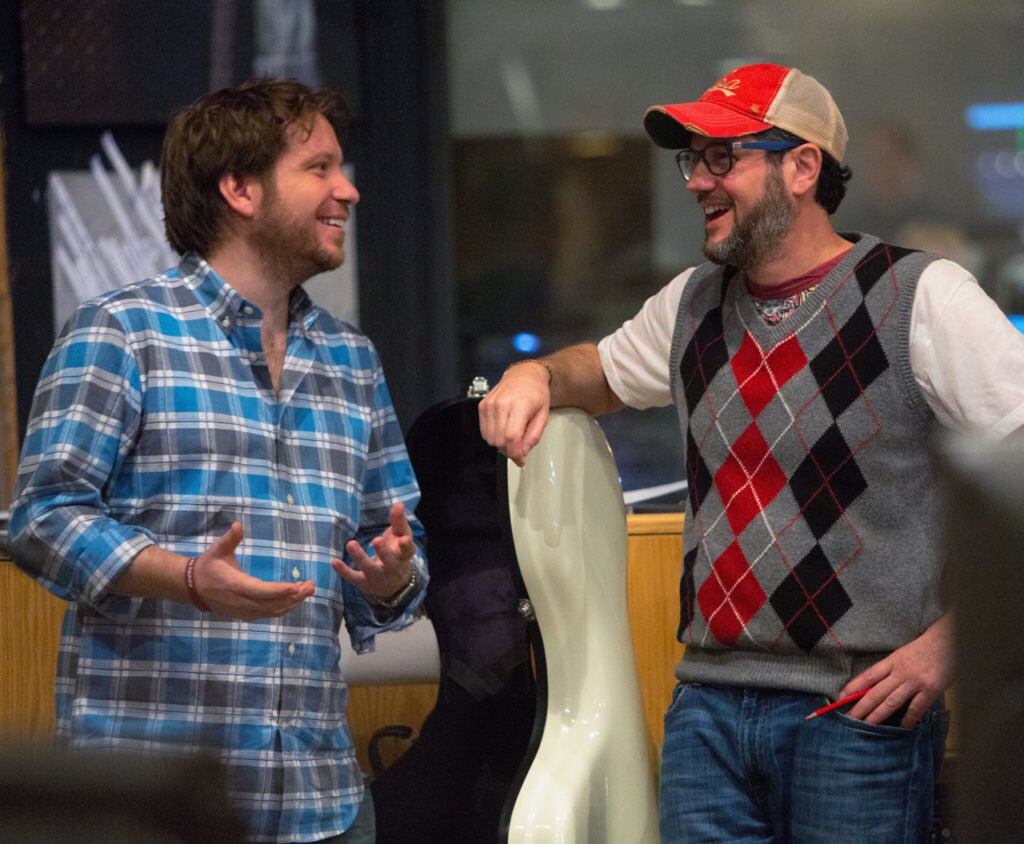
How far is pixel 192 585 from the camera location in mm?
1488

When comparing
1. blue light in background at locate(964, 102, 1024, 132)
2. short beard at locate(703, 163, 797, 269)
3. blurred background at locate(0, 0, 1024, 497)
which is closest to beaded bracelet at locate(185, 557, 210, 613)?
short beard at locate(703, 163, 797, 269)

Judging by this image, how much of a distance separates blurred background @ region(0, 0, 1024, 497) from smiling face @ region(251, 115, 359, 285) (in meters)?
1.58

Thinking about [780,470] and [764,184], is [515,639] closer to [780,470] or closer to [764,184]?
[780,470]

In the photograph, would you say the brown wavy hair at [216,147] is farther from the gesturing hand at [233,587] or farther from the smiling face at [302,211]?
the gesturing hand at [233,587]

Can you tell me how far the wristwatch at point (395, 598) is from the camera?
1.76m

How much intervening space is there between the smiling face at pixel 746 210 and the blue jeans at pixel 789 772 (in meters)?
0.53

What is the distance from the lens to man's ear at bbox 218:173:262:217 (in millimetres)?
1808

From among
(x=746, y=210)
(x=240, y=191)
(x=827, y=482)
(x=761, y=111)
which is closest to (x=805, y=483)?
(x=827, y=482)

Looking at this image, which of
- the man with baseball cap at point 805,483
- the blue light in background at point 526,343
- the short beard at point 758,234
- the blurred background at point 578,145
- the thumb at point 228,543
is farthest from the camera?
the blue light in background at point 526,343

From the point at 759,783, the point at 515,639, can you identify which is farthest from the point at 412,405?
the point at 759,783

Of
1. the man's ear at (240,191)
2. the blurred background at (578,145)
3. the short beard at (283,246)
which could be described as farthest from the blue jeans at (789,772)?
the blurred background at (578,145)

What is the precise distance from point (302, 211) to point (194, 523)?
0.44 meters

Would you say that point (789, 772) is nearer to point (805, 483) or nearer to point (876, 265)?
point (805, 483)

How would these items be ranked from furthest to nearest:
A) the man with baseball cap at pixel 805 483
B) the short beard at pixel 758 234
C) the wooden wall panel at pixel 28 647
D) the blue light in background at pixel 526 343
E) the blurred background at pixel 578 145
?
the blue light in background at pixel 526 343, the blurred background at pixel 578 145, the wooden wall panel at pixel 28 647, the short beard at pixel 758 234, the man with baseball cap at pixel 805 483
